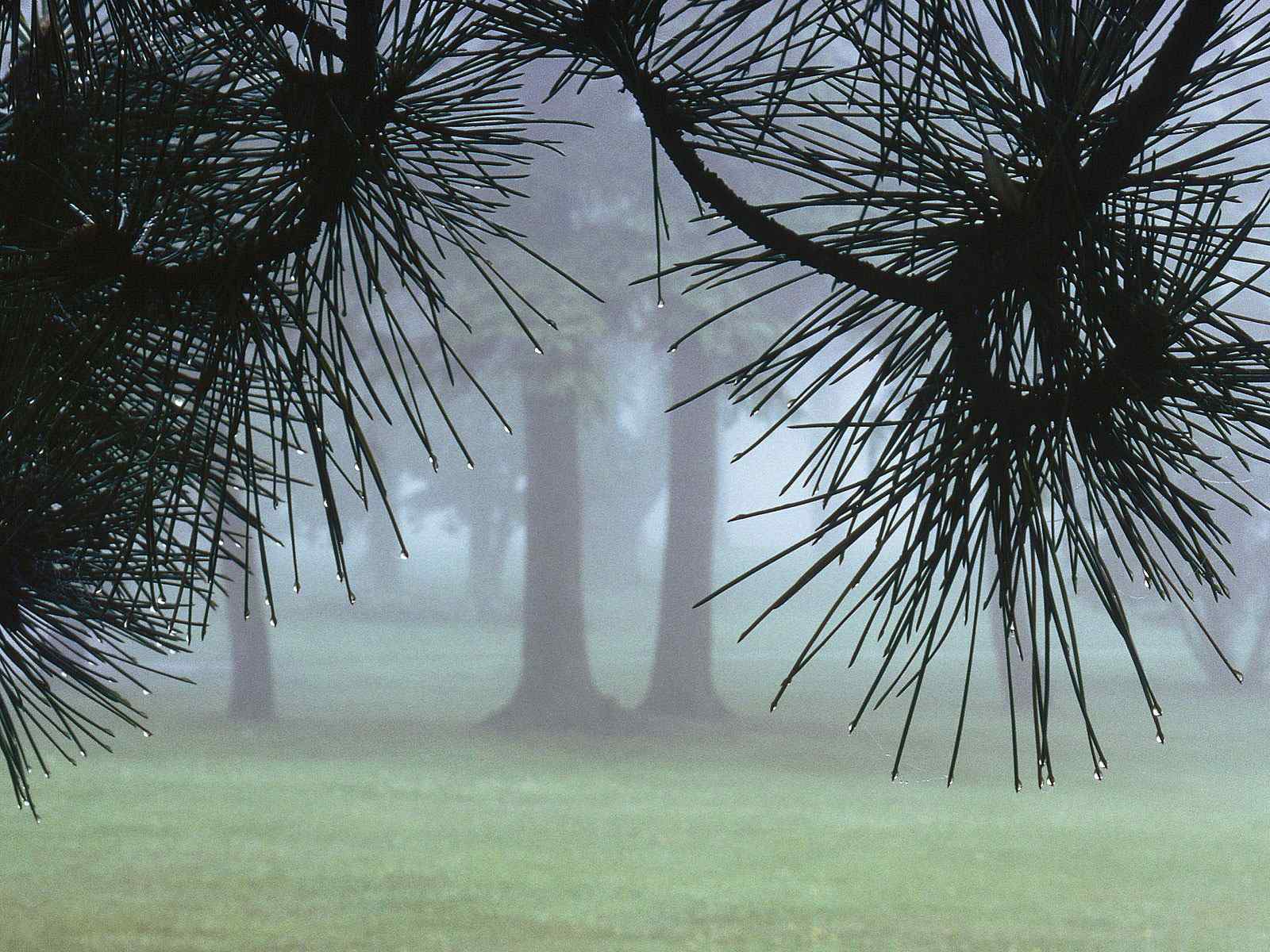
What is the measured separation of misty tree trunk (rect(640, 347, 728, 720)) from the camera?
19.9m

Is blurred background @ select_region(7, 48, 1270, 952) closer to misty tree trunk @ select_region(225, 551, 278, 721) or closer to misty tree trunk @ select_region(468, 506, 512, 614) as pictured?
misty tree trunk @ select_region(225, 551, 278, 721)

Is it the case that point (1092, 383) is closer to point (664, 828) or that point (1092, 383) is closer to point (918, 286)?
point (918, 286)

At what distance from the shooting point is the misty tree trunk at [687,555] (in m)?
19.9

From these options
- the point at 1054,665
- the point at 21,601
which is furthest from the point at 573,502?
the point at 21,601

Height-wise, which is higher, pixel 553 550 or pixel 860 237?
pixel 553 550

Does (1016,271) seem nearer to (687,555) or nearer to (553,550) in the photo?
(553,550)

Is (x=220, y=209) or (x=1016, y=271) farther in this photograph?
(x=220, y=209)

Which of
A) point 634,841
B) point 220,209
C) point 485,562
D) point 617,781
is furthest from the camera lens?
point 485,562

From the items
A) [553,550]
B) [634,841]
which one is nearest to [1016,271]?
[634,841]

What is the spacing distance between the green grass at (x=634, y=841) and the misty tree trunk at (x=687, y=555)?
1064 mm

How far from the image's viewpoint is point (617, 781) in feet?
51.0

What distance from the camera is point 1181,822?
14062 mm

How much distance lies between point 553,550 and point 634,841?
309 inches

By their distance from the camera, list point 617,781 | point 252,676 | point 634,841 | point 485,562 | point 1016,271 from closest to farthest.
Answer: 1. point 1016,271
2. point 634,841
3. point 617,781
4. point 252,676
5. point 485,562
